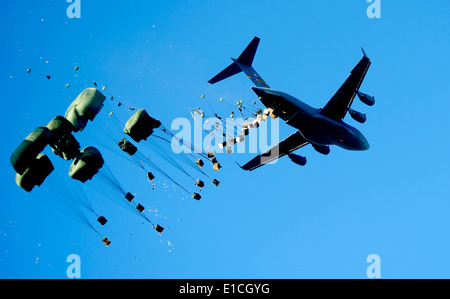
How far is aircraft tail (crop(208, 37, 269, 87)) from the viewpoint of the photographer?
32.1 m

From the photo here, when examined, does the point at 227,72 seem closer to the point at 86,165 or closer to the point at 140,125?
the point at 140,125

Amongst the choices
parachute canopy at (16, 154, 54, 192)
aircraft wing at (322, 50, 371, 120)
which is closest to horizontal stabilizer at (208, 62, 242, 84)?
aircraft wing at (322, 50, 371, 120)

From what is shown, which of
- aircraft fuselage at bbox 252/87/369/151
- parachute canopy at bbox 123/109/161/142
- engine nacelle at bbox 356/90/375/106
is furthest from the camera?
parachute canopy at bbox 123/109/161/142

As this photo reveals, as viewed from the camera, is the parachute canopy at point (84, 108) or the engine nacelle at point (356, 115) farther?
the engine nacelle at point (356, 115)

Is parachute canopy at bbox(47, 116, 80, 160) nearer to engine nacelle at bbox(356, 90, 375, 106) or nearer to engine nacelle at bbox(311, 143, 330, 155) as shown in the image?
engine nacelle at bbox(311, 143, 330, 155)

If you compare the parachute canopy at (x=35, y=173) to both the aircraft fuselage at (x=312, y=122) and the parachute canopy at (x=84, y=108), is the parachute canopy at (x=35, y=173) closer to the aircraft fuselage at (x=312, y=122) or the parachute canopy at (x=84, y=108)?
the parachute canopy at (x=84, y=108)

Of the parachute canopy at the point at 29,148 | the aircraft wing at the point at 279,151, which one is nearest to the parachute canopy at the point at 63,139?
the parachute canopy at the point at 29,148

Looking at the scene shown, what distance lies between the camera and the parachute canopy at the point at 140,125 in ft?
102

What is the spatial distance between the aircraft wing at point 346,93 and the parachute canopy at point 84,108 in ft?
56.7

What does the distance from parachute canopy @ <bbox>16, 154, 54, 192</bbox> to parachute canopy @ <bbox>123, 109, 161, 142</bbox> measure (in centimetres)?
628

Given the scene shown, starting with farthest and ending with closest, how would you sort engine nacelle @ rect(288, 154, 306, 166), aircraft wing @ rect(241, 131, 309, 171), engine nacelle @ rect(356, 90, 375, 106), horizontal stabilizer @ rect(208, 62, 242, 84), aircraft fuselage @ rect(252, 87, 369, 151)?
aircraft wing @ rect(241, 131, 309, 171)
engine nacelle @ rect(288, 154, 306, 166)
horizontal stabilizer @ rect(208, 62, 242, 84)
engine nacelle @ rect(356, 90, 375, 106)
aircraft fuselage @ rect(252, 87, 369, 151)

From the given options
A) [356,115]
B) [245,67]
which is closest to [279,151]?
[356,115]

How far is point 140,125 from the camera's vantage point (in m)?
31.0
